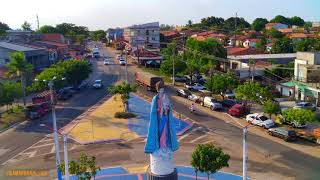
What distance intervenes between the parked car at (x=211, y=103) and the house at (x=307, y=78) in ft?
43.5

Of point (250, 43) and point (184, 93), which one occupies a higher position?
point (250, 43)

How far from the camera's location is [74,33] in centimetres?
18625

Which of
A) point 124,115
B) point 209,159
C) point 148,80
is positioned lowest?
point 124,115

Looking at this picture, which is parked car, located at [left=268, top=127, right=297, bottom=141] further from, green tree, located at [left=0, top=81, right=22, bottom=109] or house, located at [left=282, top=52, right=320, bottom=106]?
green tree, located at [left=0, top=81, right=22, bottom=109]

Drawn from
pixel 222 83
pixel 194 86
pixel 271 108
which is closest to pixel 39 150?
pixel 271 108

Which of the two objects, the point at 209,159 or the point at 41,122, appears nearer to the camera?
the point at 209,159

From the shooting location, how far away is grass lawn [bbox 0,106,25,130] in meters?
54.3

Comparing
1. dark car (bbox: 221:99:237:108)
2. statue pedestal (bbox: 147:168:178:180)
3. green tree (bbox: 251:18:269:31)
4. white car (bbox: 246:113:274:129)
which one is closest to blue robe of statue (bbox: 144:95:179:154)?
statue pedestal (bbox: 147:168:178:180)

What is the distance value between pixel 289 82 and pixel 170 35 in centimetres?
9081

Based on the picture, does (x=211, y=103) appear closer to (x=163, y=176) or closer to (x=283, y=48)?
(x=163, y=176)

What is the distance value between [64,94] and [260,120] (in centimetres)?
3351

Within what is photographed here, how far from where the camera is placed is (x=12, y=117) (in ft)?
188

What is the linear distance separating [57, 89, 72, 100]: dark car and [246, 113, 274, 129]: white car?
3094 cm

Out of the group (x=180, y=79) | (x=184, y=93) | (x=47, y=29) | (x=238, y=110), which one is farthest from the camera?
(x=47, y=29)
